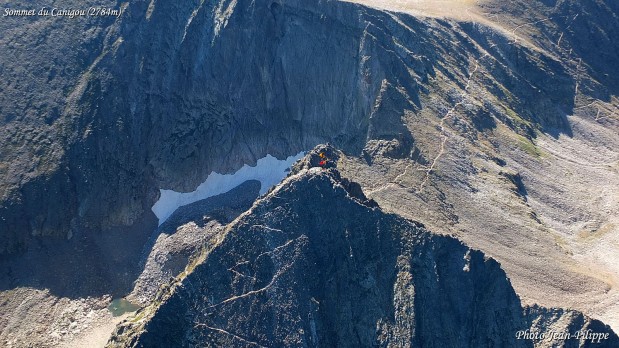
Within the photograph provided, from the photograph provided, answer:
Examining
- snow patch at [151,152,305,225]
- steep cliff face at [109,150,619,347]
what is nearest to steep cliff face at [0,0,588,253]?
snow patch at [151,152,305,225]

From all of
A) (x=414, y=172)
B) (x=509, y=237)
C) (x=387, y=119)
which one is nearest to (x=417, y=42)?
(x=387, y=119)

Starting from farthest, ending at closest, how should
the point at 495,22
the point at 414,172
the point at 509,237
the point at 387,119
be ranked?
the point at 495,22, the point at 387,119, the point at 414,172, the point at 509,237

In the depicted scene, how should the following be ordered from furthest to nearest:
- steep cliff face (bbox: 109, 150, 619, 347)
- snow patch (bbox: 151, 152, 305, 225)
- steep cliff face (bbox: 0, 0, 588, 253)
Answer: snow patch (bbox: 151, 152, 305, 225) < steep cliff face (bbox: 0, 0, 588, 253) < steep cliff face (bbox: 109, 150, 619, 347)

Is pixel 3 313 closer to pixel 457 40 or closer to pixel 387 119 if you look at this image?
pixel 387 119

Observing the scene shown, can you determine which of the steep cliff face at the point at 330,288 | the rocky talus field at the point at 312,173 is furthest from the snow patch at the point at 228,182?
the steep cliff face at the point at 330,288

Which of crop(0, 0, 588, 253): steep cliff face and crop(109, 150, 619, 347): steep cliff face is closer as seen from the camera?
crop(109, 150, 619, 347): steep cliff face

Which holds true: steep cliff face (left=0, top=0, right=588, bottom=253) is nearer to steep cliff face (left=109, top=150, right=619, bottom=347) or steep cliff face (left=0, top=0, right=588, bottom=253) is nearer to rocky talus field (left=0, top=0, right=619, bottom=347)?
rocky talus field (left=0, top=0, right=619, bottom=347)

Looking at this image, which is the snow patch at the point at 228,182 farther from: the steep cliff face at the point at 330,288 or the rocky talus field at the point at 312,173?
the steep cliff face at the point at 330,288
